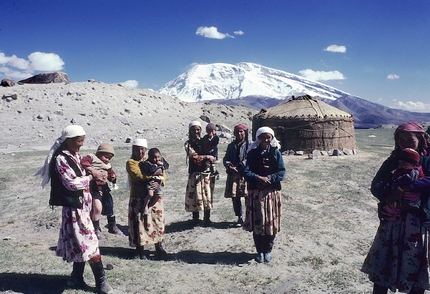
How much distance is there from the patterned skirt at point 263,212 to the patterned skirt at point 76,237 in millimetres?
1881

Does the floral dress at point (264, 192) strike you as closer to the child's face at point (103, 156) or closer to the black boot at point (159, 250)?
the black boot at point (159, 250)

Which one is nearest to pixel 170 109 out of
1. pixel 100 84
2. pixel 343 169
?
pixel 100 84

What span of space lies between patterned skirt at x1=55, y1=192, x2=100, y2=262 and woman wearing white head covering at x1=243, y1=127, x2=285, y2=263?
74.7 inches

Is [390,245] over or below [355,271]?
over

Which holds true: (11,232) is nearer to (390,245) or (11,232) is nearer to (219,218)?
(219,218)

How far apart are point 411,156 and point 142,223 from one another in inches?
122

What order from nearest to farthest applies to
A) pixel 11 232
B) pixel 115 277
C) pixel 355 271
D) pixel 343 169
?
1. pixel 115 277
2. pixel 355 271
3. pixel 11 232
4. pixel 343 169

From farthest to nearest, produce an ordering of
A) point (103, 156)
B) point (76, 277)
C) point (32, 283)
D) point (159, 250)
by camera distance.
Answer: point (103, 156) < point (159, 250) < point (32, 283) < point (76, 277)

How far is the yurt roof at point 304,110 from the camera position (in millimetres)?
15560

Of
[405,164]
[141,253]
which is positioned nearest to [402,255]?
[405,164]

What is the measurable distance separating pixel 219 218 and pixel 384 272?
375 cm

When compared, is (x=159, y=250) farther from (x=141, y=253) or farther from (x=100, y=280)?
(x=100, y=280)

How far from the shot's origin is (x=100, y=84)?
30.5 m

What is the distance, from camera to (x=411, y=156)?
277 centimetres
